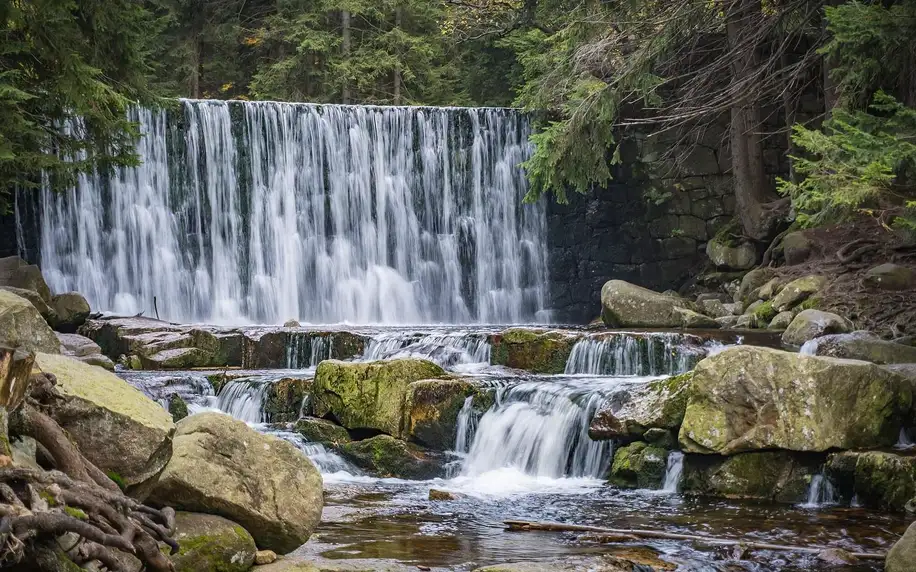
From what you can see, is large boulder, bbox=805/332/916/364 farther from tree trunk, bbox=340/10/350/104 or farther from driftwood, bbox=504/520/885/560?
tree trunk, bbox=340/10/350/104

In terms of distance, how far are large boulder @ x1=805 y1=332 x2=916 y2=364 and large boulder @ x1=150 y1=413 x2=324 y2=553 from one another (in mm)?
7287

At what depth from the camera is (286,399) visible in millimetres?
11875

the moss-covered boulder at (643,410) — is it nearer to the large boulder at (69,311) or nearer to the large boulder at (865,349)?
the large boulder at (865,349)

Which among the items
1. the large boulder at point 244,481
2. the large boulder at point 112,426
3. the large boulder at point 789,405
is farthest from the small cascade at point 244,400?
the large boulder at point 112,426

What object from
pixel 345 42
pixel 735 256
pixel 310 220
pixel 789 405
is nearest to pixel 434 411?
pixel 789 405

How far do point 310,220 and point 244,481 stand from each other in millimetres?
15276

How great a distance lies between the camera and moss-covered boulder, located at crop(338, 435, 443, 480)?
34.5 ft

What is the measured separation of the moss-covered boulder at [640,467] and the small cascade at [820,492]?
134 cm

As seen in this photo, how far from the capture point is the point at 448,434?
1092 cm

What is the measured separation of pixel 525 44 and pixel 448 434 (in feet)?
46.4

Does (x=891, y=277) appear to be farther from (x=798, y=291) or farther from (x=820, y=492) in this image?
(x=820, y=492)

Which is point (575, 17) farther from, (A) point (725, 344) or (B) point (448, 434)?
(B) point (448, 434)

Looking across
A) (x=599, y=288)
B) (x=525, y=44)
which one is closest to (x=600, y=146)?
(x=599, y=288)

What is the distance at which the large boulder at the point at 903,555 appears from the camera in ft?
20.5
